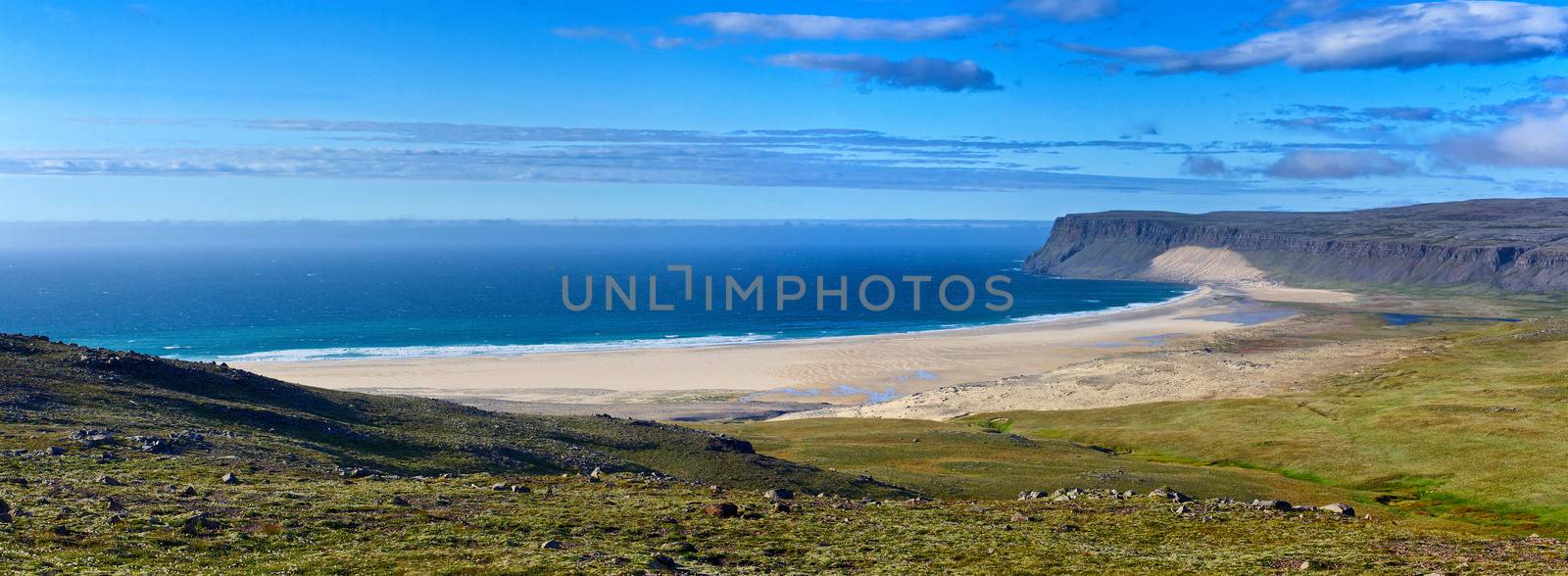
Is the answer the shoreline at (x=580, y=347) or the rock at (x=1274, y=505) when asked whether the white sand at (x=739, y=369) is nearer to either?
the shoreline at (x=580, y=347)

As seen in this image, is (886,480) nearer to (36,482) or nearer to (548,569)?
(548,569)

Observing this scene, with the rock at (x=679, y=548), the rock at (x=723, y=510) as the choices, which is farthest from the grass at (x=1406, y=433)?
the rock at (x=679, y=548)

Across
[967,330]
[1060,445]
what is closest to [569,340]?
[967,330]

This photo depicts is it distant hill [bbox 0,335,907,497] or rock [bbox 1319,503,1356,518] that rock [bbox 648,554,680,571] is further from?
rock [bbox 1319,503,1356,518]

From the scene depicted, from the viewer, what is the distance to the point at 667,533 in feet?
95.2

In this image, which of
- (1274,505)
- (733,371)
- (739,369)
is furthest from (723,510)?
(739,369)

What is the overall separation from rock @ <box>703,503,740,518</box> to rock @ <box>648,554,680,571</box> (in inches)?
244

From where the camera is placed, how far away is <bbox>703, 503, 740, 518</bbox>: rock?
104 feet

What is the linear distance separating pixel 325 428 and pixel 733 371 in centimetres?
7787

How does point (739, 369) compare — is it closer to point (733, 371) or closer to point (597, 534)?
point (733, 371)

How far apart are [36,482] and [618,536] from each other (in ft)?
54.5

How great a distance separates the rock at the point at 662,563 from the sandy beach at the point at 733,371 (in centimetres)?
6708

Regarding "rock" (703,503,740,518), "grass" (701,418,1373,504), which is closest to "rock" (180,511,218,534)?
"rock" (703,503,740,518)

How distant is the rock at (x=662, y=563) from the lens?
959 inches
